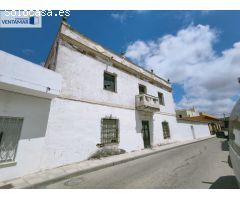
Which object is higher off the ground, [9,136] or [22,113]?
[22,113]

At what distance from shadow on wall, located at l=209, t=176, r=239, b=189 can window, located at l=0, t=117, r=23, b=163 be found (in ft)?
22.1

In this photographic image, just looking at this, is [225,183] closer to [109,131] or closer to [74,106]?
[109,131]

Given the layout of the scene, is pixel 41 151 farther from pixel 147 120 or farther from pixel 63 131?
pixel 147 120

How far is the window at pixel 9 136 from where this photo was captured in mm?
4984

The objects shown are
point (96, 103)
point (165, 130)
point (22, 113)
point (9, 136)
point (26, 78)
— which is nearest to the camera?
point (26, 78)

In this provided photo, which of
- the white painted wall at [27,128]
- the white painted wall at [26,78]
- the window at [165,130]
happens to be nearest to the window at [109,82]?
the white painted wall at [26,78]

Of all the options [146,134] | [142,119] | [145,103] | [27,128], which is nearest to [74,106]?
[27,128]

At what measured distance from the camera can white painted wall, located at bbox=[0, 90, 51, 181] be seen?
507 cm

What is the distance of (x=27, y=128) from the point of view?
5590mm

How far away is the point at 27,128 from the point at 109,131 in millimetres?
4810

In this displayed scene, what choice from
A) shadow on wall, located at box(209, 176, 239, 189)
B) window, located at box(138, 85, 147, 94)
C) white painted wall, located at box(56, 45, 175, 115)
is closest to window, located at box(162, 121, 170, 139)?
window, located at box(138, 85, 147, 94)

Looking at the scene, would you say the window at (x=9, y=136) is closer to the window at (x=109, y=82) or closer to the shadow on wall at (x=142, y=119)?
the window at (x=109, y=82)

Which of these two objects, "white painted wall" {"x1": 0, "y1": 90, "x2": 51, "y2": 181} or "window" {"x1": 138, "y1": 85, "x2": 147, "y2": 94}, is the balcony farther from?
"white painted wall" {"x1": 0, "y1": 90, "x2": 51, "y2": 181}

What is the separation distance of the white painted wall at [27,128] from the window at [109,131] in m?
3.59
